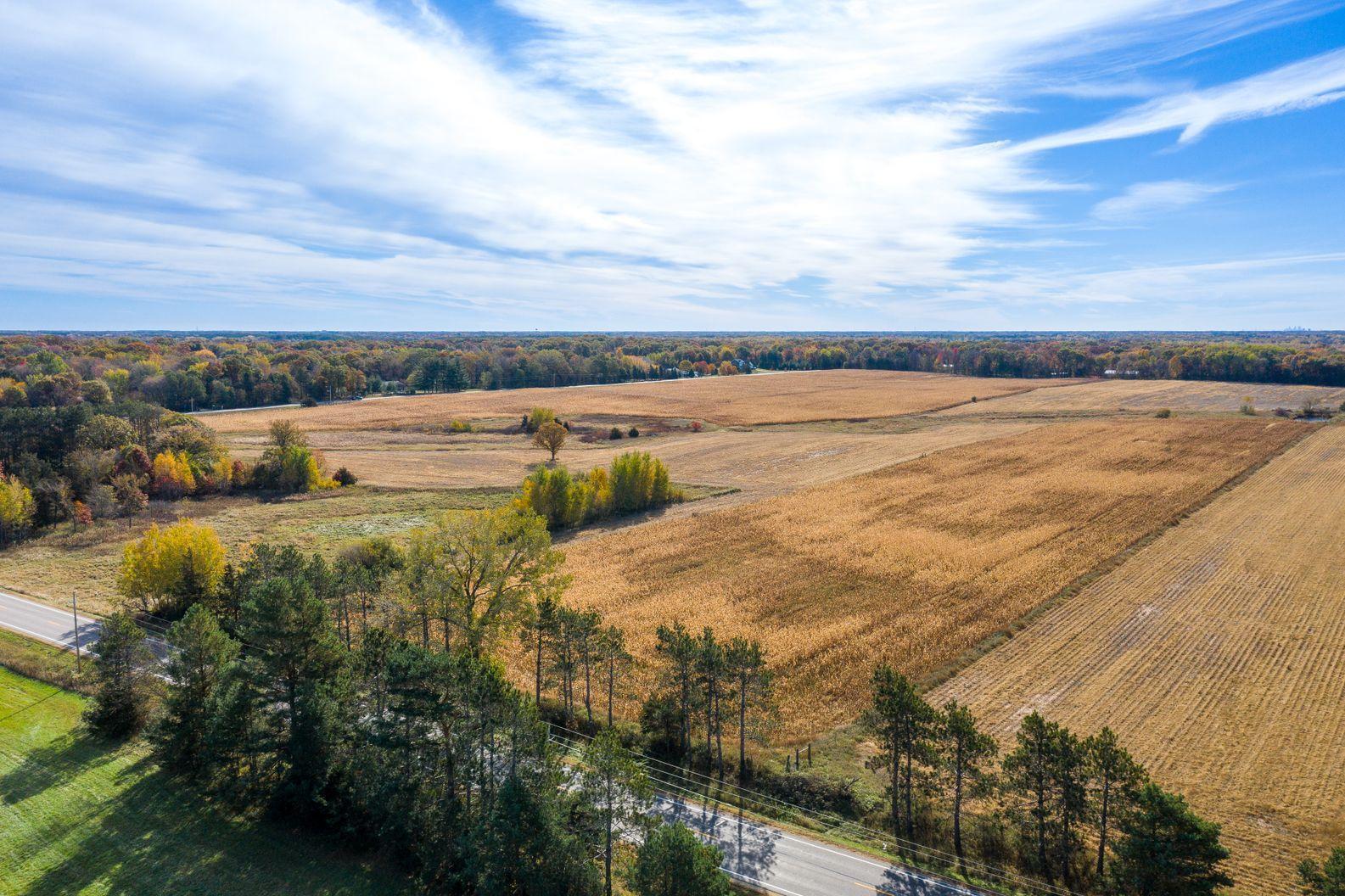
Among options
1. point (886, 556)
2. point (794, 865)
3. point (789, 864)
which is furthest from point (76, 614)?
point (886, 556)

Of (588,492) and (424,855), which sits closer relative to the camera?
(424,855)

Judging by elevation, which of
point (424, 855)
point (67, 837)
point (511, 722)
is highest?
point (511, 722)

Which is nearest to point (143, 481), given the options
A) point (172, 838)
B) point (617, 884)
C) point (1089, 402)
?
point (172, 838)

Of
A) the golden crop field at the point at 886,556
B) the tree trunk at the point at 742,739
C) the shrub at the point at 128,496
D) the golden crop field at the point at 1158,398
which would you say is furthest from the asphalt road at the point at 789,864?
the golden crop field at the point at 1158,398

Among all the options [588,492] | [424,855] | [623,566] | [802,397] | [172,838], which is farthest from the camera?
[802,397]

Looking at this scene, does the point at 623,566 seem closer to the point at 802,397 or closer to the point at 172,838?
the point at 172,838

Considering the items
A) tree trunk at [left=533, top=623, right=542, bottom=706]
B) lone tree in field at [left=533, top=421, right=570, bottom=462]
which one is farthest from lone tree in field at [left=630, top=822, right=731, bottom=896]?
lone tree in field at [left=533, top=421, right=570, bottom=462]

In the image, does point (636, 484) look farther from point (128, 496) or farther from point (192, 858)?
point (192, 858)
